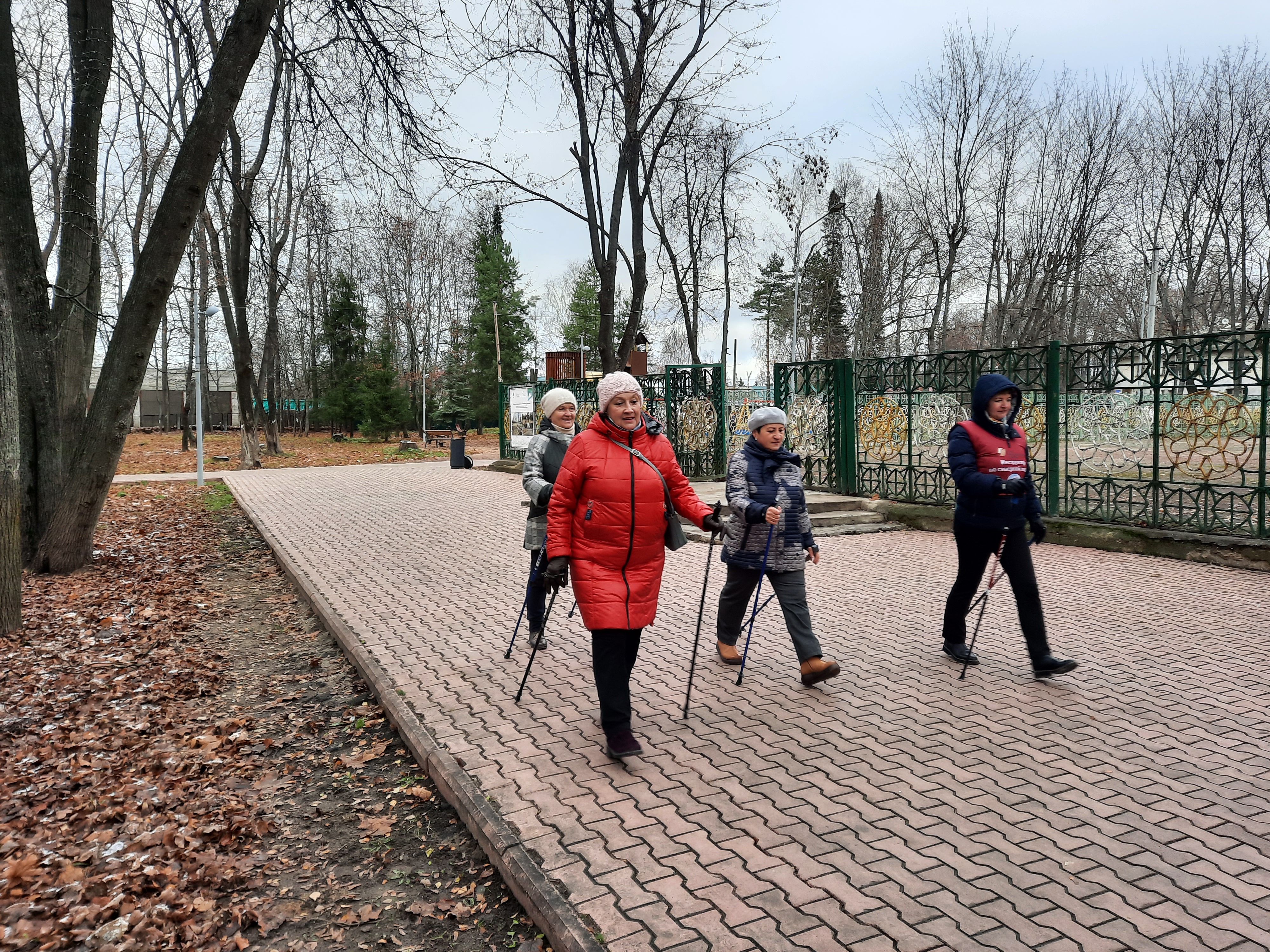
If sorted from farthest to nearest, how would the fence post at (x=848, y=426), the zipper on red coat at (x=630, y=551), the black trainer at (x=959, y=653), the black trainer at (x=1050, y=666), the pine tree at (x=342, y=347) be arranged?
the pine tree at (x=342, y=347)
the fence post at (x=848, y=426)
the black trainer at (x=959, y=653)
the black trainer at (x=1050, y=666)
the zipper on red coat at (x=630, y=551)

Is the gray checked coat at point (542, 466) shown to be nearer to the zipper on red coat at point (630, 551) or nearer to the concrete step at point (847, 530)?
the zipper on red coat at point (630, 551)

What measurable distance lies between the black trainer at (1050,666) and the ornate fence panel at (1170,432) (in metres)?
4.76

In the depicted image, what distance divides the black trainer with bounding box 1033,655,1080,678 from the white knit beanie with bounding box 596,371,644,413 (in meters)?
3.12

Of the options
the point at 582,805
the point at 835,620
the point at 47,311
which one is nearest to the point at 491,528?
the point at 47,311

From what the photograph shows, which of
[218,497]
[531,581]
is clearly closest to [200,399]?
[218,497]

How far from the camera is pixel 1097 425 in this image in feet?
32.3

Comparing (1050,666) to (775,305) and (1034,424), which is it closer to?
(1034,424)

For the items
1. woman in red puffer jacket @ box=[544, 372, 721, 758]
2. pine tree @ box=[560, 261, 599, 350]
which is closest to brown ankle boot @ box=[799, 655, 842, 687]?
woman in red puffer jacket @ box=[544, 372, 721, 758]

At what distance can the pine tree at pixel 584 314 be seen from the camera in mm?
56031

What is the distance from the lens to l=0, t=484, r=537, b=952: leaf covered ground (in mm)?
3230

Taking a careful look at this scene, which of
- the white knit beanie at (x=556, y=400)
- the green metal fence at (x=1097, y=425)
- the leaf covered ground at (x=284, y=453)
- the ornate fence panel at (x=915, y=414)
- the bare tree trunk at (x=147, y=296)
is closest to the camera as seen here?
the white knit beanie at (x=556, y=400)

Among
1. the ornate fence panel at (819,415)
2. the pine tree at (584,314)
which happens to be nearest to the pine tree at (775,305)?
the pine tree at (584,314)

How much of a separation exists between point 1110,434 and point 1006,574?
5.22 meters

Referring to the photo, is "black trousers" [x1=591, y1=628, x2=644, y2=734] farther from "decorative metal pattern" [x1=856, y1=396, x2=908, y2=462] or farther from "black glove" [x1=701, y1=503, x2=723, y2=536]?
"decorative metal pattern" [x1=856, y1=396, x2=908, y2=462]
